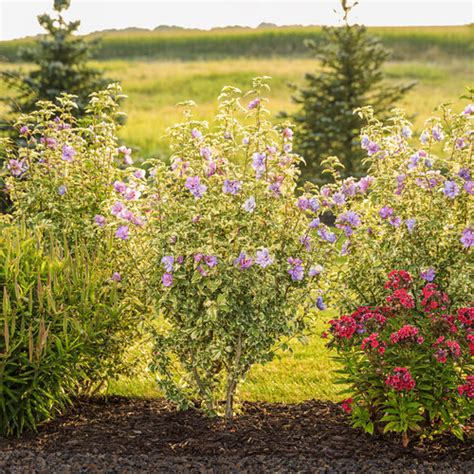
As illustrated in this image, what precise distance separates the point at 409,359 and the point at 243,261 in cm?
116

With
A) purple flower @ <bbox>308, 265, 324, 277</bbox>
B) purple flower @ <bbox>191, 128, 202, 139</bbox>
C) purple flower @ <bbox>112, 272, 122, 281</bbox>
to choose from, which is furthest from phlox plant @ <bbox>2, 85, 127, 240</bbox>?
purple flower @ <bbox>308, 265, 324, 277</bbox>

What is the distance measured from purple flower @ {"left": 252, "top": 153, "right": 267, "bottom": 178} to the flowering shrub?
1065 millimetres

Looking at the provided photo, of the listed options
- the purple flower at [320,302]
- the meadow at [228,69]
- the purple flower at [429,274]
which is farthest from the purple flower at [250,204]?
the meadow at [228,69]

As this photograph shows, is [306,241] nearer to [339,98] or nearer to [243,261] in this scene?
[243,261]

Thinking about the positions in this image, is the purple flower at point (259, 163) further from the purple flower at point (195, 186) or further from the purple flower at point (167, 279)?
the purple flower at point (167, 279)

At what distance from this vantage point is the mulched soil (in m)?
4.64

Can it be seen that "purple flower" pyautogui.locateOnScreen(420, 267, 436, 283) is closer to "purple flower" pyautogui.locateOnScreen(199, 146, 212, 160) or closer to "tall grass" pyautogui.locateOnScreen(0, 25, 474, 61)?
"purple flower" pyautogui.locateOnScreen(199, 146, 212, 160)

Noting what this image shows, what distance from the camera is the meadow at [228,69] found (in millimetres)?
28359

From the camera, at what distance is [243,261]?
193 inches

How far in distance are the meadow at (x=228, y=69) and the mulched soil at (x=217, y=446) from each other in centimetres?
387

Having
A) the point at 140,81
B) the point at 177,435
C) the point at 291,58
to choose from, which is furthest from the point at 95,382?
the point at 291,58

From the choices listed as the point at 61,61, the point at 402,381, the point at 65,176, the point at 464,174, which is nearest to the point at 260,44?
the point at 61,61

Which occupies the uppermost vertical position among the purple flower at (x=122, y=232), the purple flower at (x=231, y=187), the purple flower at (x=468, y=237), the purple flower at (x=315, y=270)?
the purple flower at (x=231, y=187)

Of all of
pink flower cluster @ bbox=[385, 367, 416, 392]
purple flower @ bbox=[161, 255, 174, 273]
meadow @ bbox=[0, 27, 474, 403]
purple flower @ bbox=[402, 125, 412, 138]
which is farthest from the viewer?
meadow @ bbox=[0, 27, 474, 403]
